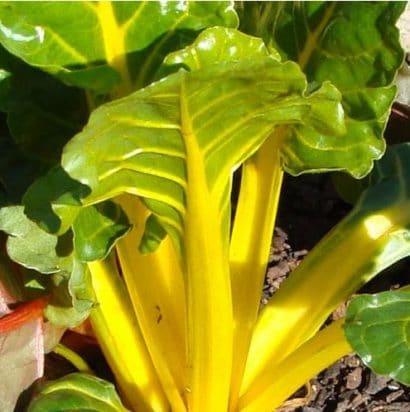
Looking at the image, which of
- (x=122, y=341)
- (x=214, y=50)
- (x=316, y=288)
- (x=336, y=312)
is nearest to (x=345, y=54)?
(x=214, y=50)

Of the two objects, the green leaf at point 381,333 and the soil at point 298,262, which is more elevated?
the green leaf at point 381,333

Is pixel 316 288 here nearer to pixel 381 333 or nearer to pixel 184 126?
pixel 381 333

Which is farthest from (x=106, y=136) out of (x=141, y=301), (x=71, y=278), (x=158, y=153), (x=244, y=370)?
(x=244, y=370)

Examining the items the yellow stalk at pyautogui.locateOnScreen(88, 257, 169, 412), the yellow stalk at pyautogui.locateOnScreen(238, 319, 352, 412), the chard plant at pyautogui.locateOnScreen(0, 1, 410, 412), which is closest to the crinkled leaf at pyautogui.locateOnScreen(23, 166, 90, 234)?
the chard plant at pyautogui.locateOnScreen(0, 1, 410, 412)

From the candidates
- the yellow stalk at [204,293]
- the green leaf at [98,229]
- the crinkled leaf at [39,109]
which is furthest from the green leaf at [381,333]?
the crinkled leaf at [39,109]

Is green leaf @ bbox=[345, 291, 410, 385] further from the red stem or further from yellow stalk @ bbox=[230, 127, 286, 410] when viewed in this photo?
the red stem

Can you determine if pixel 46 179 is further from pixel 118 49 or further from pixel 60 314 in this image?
pixel 60 314

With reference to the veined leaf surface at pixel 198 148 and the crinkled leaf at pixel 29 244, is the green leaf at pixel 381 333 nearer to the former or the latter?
the veined leaf surface at pixel 198 148
